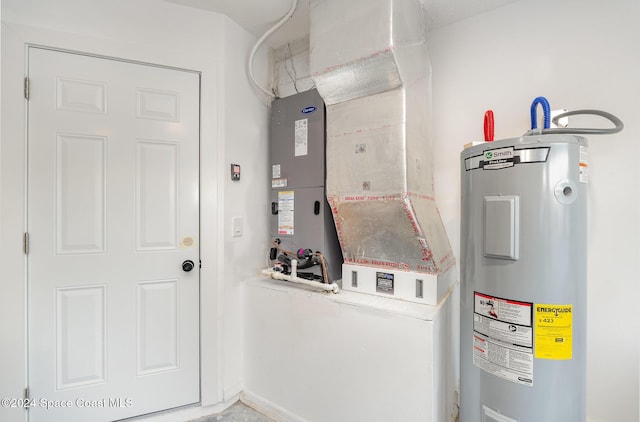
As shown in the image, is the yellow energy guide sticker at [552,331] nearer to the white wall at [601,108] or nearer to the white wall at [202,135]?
the white wall at [601,108]

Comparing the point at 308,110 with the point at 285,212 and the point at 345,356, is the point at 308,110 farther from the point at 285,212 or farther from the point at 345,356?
the point at 345,356

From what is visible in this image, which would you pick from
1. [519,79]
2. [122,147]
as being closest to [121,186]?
[122,147]

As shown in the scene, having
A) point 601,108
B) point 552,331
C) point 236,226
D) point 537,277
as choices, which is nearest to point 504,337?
point 552,331

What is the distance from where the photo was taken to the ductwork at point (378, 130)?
4.46 ft

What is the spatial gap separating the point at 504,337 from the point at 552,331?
0.51 ft

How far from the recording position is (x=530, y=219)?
1.03 meters

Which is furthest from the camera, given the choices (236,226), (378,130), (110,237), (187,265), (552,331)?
(236,226)

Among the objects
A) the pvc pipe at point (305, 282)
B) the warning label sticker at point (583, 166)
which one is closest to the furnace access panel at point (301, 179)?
the pvc pipe at point (305, 282)

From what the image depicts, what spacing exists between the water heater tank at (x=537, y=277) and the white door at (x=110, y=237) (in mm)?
1645

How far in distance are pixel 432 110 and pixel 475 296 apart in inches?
48.3

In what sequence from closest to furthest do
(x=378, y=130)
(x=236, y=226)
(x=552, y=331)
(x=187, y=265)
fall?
(x=552, y=331), (x=378, y=130), (x=187, y=265), (x=236, y=226)

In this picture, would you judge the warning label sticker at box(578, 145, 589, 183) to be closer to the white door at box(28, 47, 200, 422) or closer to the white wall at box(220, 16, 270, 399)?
the white wall at box(220, 16, 270, 399)

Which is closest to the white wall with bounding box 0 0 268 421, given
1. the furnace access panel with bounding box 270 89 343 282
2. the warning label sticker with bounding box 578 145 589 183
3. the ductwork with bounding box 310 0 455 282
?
the furnace access panel with bounding box 270 89 343 282

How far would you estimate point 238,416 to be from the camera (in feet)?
5.84
